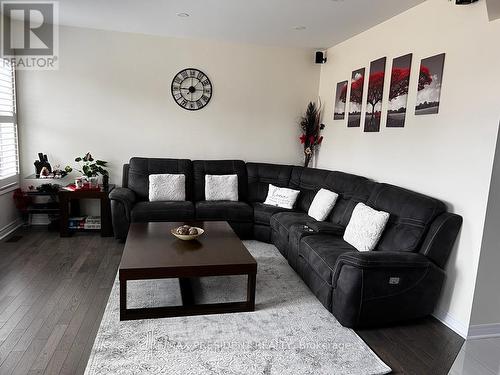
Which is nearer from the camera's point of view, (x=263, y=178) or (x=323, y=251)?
(x=323, y=251)

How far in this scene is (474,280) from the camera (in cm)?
260

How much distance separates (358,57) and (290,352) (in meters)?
3.57

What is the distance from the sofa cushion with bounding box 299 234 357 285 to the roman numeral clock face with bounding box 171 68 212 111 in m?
2.80

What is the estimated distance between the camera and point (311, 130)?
535cm

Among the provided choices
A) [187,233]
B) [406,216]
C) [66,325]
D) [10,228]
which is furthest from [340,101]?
[10,228]

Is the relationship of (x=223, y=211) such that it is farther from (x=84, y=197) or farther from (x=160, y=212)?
(x=84, y=197)

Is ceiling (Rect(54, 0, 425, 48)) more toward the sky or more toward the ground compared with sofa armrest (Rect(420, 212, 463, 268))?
more toward the sky

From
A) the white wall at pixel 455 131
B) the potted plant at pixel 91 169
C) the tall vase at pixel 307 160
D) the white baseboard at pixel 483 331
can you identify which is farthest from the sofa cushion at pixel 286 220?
the potted plant at pixel 91 169

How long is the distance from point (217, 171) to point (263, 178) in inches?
26.8

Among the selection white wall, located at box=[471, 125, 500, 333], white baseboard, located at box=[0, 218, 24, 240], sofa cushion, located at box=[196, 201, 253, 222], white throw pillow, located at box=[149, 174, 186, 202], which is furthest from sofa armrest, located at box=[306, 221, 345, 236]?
white baseboard, located at box=[0, 218, 24, 240]

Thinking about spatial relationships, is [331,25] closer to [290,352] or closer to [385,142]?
[385,142]

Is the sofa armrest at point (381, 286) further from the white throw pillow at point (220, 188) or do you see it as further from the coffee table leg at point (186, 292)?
the white throw pillow at point (220, 188)

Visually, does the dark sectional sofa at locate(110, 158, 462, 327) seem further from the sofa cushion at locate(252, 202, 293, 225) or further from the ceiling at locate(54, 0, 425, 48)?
the ceiling at locate(54, 0, 425, 48)

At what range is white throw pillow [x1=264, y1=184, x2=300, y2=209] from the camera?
15.4 feet
